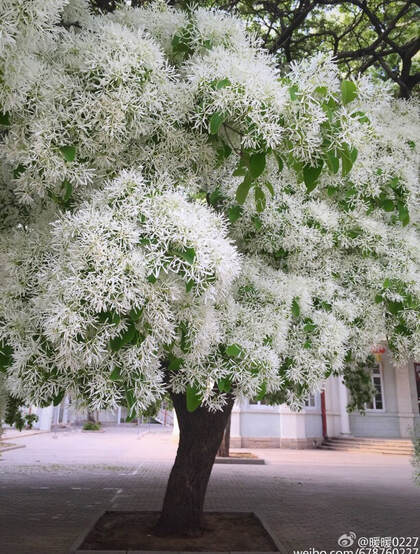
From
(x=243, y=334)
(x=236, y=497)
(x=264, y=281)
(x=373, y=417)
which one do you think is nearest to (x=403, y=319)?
(x=264, y=281)

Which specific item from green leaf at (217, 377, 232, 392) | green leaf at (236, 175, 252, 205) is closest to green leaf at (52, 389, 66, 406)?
green leaf at (217, 377, 232, 392)

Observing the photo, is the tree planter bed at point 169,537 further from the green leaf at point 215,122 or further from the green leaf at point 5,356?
the green leaf at point 215,122

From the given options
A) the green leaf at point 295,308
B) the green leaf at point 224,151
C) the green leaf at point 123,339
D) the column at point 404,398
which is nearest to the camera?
the green leaf at point 123,339

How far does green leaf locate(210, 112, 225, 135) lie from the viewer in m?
2.82

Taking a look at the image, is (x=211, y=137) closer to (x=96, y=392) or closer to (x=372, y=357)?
(x=96, y=392)

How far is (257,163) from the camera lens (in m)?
2.95

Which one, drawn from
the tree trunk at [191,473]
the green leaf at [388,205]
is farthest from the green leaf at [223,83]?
the tree trunk at [191,473]

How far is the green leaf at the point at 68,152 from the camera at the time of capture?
273 cm

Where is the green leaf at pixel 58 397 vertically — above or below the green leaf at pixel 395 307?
below

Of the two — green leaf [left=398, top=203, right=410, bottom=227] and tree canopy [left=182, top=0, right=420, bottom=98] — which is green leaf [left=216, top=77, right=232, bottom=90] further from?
tree canopy [left=182, top=0, right=420, bottom=98]

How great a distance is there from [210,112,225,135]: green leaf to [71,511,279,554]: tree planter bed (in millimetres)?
4420

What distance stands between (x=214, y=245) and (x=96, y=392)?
3.16 ft

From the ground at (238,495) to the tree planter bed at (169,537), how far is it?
305 millimetres

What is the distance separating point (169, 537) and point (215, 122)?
5.12 m
